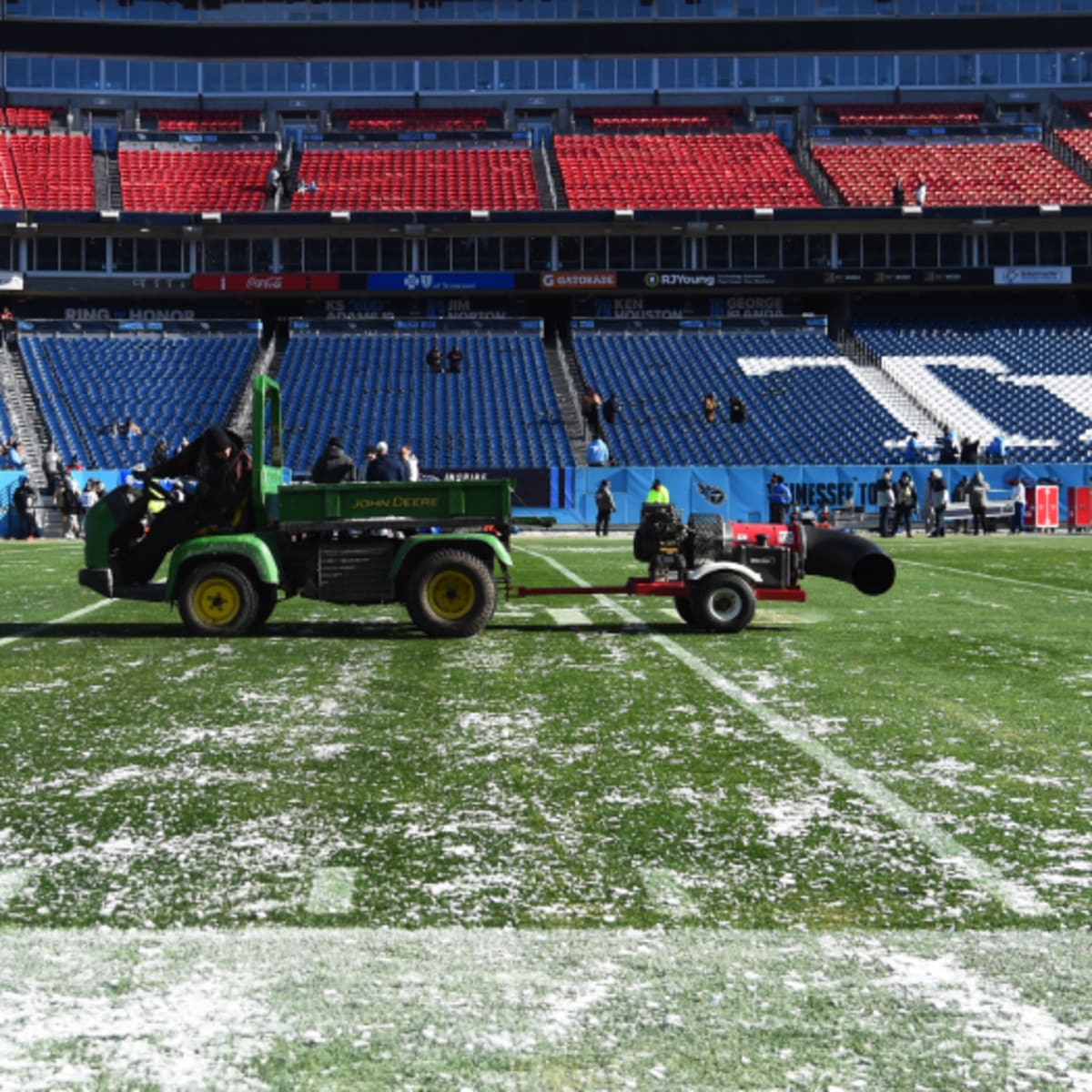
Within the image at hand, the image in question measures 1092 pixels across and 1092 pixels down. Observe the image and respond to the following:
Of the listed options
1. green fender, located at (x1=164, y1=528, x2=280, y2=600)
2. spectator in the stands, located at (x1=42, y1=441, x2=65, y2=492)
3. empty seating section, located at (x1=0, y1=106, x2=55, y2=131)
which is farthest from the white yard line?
empty seating section, located at (x1=0, y1=106, x2=55, y2=131)

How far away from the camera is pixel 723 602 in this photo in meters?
11.1

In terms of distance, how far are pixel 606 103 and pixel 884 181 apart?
43.5 feet

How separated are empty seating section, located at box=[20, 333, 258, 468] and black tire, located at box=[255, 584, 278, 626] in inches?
1170

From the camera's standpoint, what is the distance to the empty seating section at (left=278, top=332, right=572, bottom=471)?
133 feet

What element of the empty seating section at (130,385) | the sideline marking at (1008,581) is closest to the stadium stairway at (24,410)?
the empty seating section at (130,385)

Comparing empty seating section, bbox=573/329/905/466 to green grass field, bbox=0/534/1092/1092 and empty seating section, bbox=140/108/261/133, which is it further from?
green grass field, bbox=0/534/1092/1092

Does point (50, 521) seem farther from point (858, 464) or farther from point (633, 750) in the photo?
point (633, 750)

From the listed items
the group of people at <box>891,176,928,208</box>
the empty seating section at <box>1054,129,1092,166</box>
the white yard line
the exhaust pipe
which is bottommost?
the white yard line

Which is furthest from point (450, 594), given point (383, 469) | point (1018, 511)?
point (1018, 511)

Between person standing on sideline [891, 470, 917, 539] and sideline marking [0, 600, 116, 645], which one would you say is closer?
sideline marking [0, 600, 116, 645]

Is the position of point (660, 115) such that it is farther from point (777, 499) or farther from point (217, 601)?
point (217, 601)

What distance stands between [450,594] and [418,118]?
164 feet

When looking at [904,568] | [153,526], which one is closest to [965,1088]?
[153,526]

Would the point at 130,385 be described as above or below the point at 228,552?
above
